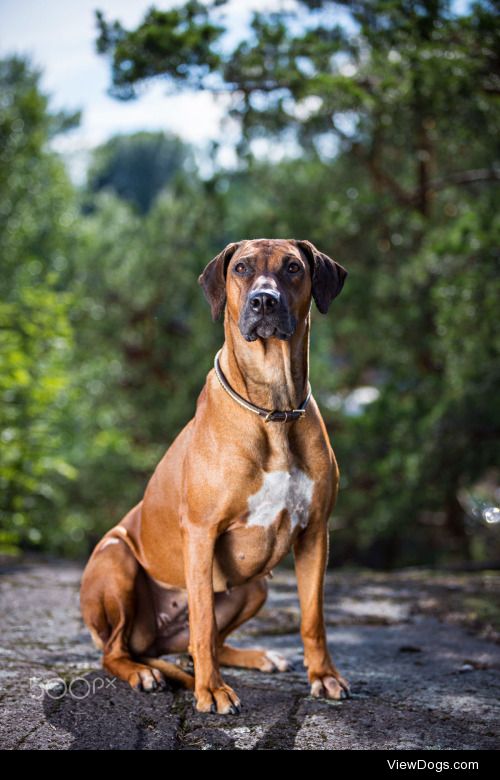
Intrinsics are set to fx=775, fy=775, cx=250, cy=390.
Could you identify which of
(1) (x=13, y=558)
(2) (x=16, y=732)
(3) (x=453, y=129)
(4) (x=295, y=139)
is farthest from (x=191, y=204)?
(2) (x=16, y=732)

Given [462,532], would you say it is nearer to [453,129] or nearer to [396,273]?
[396,273]

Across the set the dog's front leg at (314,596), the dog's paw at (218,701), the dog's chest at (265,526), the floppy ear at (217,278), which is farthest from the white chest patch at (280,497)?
the floppy ear at (217,278)

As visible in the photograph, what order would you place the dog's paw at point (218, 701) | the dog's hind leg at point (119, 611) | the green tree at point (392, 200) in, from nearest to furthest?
the dog's paw at point (218, 701) < the dog's hind leg at point (119, 611) < the green tree at point (392, 200)

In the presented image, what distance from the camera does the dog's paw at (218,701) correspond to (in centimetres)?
275

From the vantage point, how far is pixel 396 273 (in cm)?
959

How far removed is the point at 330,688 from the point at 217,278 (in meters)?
1.66

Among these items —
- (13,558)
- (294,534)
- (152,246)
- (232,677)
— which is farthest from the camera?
(152,246)

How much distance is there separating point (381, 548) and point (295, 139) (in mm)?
5921

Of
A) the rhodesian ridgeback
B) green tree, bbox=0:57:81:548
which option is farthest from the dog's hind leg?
green tree, bbox=0:57:81:548

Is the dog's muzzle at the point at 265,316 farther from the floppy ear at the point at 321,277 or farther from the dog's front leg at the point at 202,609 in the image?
the dog's front leg at the point at 202,609

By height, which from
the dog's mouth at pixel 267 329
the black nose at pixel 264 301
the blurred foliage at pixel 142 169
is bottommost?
the dog's mouth at pixel 267 329

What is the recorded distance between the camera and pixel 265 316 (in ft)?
9.19

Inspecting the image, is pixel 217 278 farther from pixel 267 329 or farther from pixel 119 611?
pixel 119 611

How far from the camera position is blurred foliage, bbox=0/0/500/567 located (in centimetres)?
632
